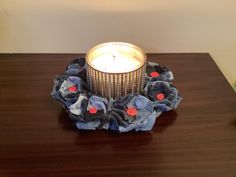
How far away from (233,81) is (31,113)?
2.05ft

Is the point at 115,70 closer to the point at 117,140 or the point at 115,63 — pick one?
the point at 115,63

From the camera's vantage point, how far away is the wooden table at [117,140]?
491 millimetres

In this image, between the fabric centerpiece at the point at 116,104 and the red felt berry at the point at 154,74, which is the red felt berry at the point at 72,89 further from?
the red felt berry at the point at 154,74

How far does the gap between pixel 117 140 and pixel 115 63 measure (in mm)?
158

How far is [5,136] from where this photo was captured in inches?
21.5

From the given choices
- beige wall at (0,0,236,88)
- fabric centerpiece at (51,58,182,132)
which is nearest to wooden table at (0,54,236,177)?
fabric centerpiece at (51,58,182,132)

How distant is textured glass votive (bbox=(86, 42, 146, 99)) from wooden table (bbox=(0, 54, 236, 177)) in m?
0.08

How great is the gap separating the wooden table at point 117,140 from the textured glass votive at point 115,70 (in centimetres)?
8

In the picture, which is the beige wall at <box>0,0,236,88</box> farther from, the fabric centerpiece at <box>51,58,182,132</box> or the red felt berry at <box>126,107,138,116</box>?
the red felt berry at <box>126,107,138,116</box>

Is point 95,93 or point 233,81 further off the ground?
point 95,93

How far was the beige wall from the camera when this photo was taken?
0.78m

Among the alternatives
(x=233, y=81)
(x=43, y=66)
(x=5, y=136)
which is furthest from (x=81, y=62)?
(x=233, y=81)
